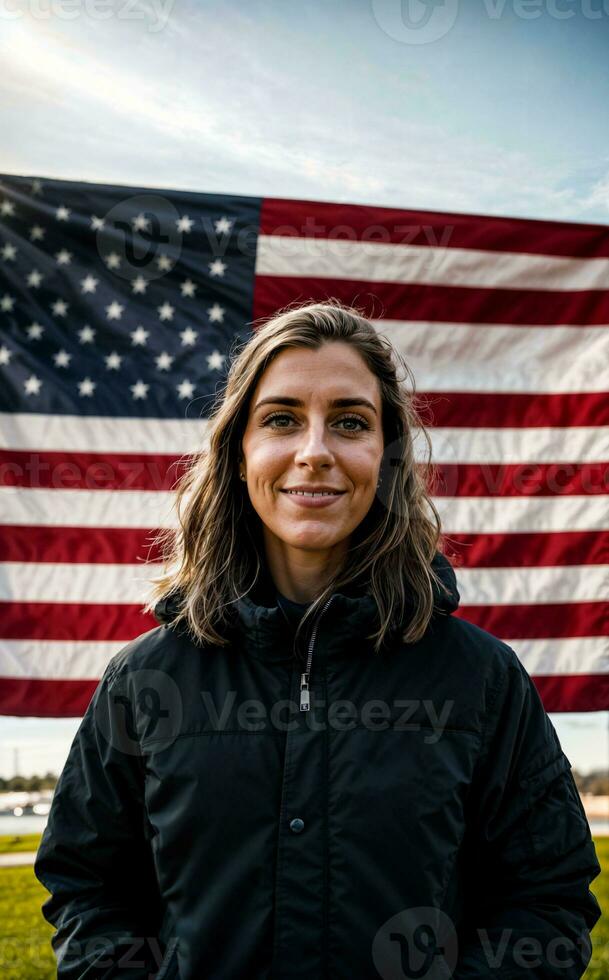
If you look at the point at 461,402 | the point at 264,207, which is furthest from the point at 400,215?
the point at 461,402

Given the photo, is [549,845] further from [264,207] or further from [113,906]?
[264,207]

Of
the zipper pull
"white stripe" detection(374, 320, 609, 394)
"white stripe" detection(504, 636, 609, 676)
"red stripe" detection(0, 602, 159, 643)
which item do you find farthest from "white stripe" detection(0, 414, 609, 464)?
the zipper pull

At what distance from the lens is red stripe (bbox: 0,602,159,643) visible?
12.0 ft

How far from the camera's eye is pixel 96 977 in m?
1.68

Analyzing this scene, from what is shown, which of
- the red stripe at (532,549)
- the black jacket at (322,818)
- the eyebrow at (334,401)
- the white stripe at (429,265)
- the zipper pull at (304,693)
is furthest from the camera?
the white stripe at (429,265)

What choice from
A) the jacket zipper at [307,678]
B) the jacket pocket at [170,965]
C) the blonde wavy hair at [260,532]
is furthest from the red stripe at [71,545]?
the jacket pocket at [170,965]

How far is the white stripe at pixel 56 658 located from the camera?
143 inches

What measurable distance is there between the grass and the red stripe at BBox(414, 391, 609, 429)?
192 centimetres

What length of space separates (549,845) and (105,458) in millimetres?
2663

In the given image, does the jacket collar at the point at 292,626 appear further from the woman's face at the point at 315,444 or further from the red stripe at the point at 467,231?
the red stripe at the point at 467,231

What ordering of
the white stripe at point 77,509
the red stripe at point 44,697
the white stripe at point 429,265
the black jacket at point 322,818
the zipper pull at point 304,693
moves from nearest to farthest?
the black jacket at point 322,818, the zipper pull at point 304,693, the red stripe at point 44,697, the white stripe at point 77,509, the white stripe at point 429,265

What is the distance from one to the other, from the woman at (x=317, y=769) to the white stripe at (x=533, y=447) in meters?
1.99

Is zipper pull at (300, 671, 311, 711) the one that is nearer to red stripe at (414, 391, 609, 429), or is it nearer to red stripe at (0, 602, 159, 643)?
red stripe at (0, 602, 159, 643)

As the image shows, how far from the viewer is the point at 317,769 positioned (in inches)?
63.6
